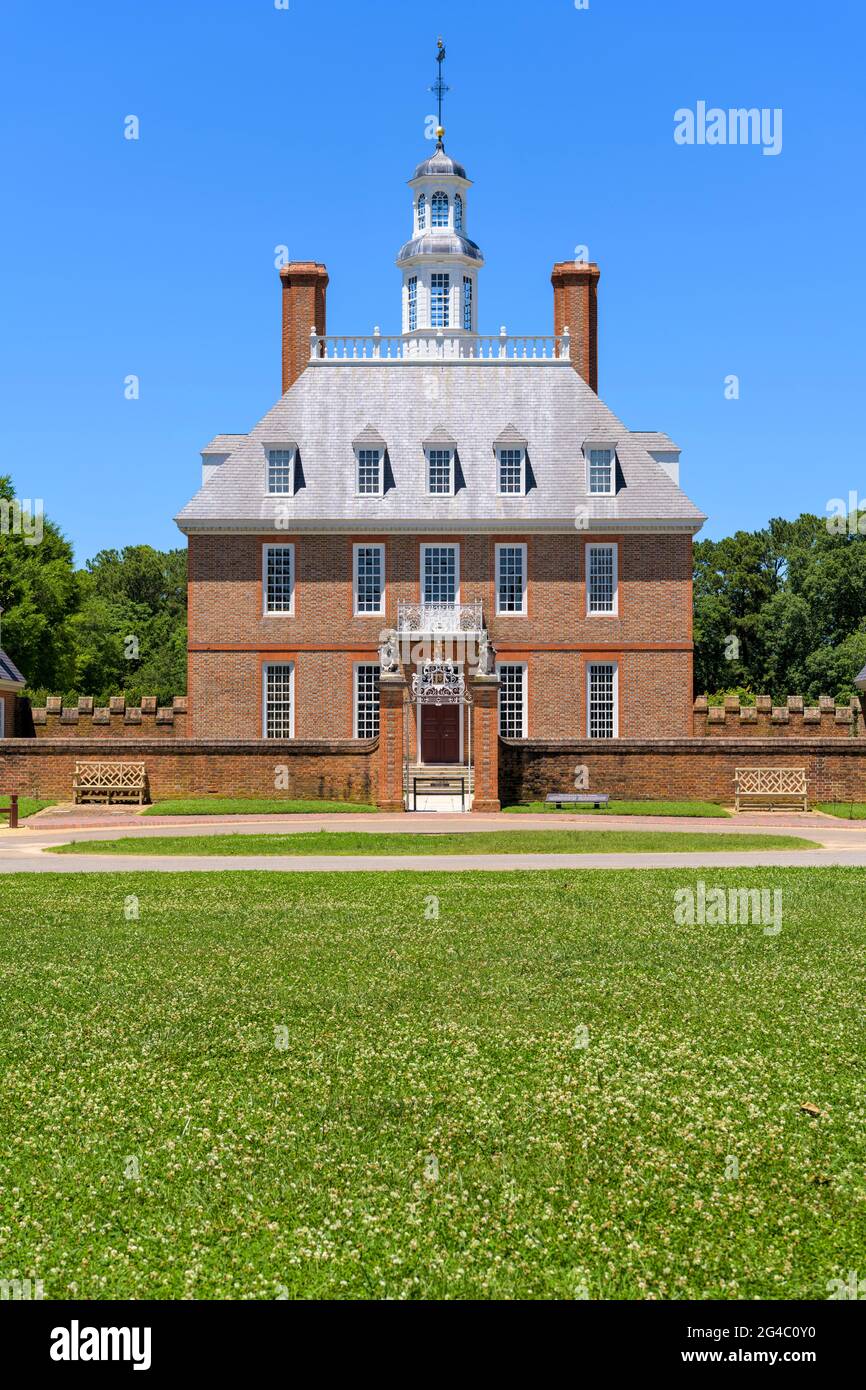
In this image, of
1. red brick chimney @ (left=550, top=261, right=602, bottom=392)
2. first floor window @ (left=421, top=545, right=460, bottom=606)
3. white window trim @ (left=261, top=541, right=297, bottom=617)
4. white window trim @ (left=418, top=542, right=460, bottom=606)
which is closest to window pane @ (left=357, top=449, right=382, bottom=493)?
white window trim @ (left=418, top=542, right=460, bottom=606)

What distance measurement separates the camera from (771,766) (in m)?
32.9

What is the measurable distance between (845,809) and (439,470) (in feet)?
57.0

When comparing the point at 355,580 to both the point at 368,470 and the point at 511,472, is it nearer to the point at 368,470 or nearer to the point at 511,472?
the point at 368,470

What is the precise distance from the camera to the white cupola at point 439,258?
53.9 meters

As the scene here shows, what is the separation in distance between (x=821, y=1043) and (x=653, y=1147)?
2255 mm

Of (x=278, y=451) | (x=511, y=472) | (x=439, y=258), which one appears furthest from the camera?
(x=439, y=258)

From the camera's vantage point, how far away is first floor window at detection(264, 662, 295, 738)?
40.6 metres

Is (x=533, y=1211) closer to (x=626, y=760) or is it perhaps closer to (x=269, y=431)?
(x=626, y=760)

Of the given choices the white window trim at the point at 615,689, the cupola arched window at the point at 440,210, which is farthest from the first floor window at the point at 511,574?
the cupola arched window at the point at 440,210

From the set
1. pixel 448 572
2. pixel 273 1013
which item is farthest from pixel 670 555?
pixel 273 1013

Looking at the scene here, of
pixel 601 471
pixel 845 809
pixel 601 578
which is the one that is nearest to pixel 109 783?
pixel 601 578

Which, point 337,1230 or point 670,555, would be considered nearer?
point 337,1230

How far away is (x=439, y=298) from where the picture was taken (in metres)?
54.4

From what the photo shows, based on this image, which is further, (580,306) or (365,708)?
(580,306)
